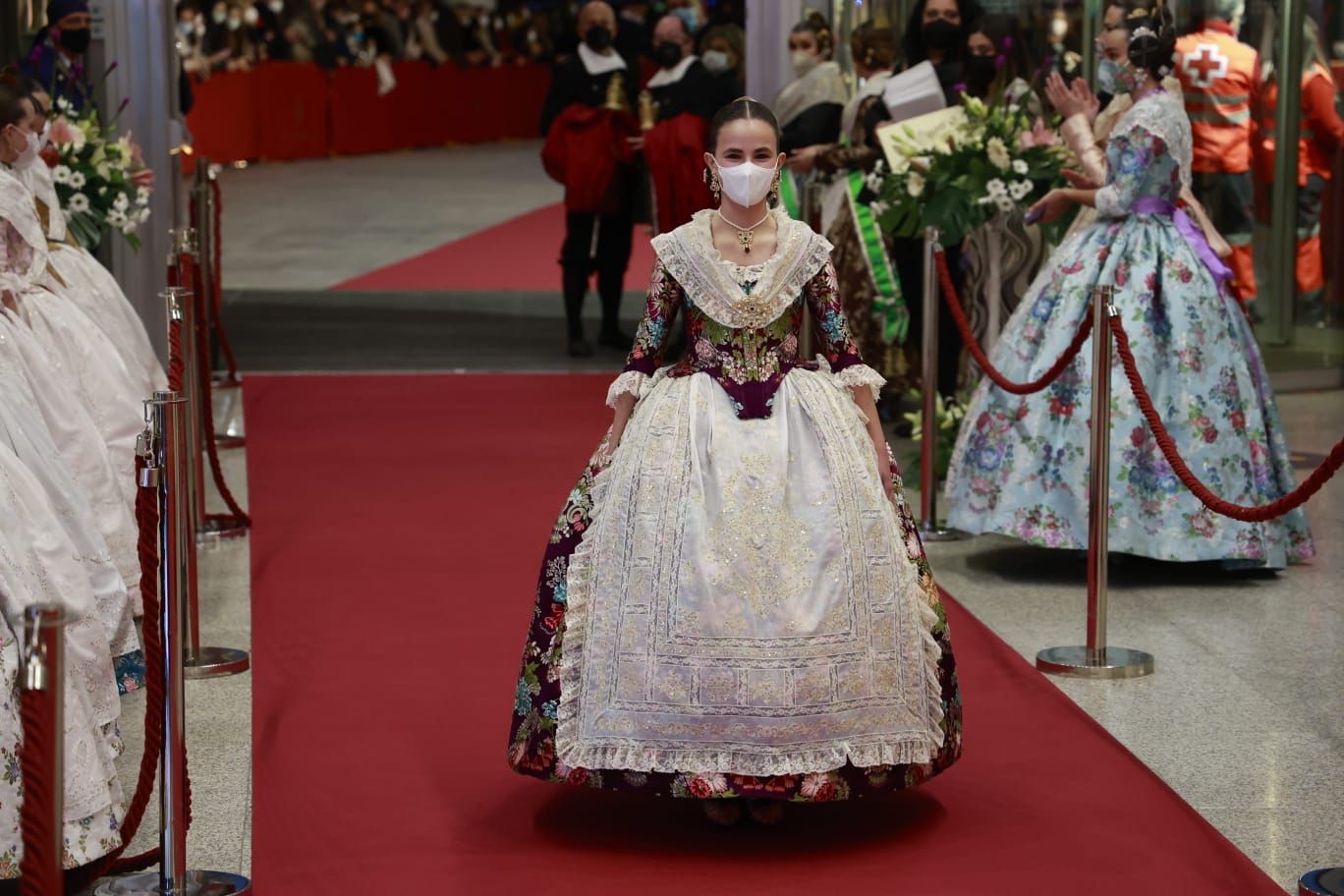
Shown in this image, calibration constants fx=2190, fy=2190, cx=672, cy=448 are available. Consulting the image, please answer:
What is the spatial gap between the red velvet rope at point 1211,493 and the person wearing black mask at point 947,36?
298cm

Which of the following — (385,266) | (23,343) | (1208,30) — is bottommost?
(385,266)

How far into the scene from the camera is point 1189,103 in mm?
9945

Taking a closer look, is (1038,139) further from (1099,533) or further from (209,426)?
(209,426)

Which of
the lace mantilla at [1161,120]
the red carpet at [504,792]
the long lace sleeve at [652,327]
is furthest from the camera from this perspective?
the lace mantilla at [1161,120]

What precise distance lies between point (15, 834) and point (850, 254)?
5.95m

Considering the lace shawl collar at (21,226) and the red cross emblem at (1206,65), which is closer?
the lace shawl collar at (21,226)

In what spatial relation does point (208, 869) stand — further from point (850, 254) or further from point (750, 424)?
point (850, 254)

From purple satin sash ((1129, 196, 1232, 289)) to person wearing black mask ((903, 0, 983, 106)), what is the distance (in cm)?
188

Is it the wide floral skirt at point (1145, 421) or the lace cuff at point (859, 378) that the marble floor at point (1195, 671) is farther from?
the lace cuff at point (859, 378)

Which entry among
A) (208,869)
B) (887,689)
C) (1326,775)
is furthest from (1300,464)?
(208,869)

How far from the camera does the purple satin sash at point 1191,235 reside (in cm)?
638

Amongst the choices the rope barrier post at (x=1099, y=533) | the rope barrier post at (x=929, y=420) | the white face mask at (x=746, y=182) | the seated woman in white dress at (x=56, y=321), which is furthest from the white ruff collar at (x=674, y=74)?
the white face mask at (x=746, y=182)

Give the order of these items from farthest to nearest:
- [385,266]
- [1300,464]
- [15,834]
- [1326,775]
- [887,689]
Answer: [385,266] < [1300,464] < [1326,775] < [887,689] < [15,834]

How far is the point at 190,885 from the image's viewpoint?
3963 mm
